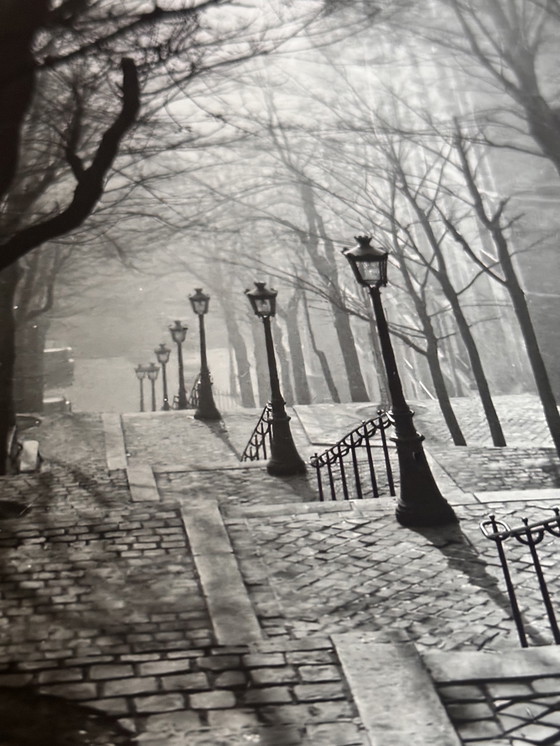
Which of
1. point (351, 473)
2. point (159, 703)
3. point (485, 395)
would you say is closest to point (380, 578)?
point (159, 703)

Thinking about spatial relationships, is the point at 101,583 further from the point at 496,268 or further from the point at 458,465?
the point at 496,268

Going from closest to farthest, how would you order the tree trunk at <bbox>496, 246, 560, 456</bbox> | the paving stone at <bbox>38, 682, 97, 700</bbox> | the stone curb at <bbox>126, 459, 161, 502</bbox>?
1. the paving stone at <bbox>38, 682, 97, 700</bbox>
2. the stone curb at <bbox>126, 459, 161, 502</bbox>
3. the tree trunk at <bbox>496, 246, 560, 456</bbox>

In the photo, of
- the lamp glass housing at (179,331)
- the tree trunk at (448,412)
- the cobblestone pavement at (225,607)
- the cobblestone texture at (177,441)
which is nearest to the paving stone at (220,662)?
the cobblestone pavement at (225,607)

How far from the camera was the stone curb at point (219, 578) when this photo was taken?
396 centimetres

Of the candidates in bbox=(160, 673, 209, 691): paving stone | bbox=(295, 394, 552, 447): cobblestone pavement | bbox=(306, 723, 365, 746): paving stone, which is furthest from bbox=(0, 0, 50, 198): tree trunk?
bbox=(295, 394, 552, 447): cobblestone pavement

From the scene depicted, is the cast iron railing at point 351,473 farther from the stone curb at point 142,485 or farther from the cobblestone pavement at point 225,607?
the stone curb at point 142,485

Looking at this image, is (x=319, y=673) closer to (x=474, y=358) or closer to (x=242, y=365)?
(x=474, y=358)

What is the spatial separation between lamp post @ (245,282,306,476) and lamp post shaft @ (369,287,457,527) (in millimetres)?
2947

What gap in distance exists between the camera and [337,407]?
1612cm

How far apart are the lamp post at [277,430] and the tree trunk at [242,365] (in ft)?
44.7

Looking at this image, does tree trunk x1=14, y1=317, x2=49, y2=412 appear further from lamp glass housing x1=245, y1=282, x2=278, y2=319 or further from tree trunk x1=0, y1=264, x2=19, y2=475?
lamp glass housing x1=245, y1=282, x2=278, y2=319

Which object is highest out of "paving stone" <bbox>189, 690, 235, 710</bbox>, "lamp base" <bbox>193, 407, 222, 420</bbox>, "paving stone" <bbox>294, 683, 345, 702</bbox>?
"lamp base" <bbox>193, 407, 222, 420</bbox>

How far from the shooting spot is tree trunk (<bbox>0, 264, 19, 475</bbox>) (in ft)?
32.2

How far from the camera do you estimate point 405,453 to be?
21.1ft
